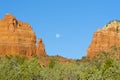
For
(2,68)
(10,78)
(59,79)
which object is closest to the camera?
(10,78)

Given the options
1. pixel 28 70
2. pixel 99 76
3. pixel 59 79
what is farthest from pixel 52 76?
pixel 99 76

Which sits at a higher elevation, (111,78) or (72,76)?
(72,76)

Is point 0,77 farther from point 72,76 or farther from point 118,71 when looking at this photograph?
point 118,71

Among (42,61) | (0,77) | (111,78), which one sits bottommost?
(111,78)

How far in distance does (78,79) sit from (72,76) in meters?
2.66

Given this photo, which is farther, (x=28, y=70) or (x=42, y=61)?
(x=42, y=61)

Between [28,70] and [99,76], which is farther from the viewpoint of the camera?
[28,70]

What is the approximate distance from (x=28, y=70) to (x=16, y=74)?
2.76 metres

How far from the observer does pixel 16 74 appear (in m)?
92.0

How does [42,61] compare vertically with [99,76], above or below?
above

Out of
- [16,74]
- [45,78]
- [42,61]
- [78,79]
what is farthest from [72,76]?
[42,61]

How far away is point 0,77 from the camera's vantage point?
89.8 meters

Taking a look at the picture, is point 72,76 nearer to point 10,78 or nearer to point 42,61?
point 10,78

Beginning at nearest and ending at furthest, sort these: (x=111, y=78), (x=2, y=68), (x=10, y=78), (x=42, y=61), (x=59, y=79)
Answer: (x=111, y=78) → (x=10, y=78) → (x=2, y=68) → (x=59, y=79) → (x=42, y=61)
